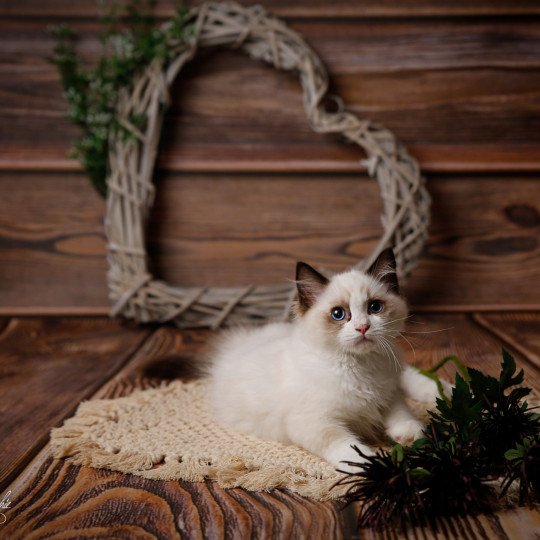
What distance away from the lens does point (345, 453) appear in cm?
103

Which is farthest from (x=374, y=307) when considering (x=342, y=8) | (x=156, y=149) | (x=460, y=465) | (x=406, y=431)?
(x=342, y=8)

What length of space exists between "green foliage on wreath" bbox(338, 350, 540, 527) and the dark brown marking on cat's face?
1.13ft

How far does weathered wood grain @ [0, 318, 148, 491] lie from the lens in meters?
1.23

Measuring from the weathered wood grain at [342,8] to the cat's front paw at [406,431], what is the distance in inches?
66.2

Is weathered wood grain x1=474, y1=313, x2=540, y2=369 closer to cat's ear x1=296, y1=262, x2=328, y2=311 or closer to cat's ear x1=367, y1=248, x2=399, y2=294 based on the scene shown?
cat's ear x1=367, y1=248, x2=399, y2=294

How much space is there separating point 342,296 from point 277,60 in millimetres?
1261

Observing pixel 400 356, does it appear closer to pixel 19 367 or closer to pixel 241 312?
pixel 241 312

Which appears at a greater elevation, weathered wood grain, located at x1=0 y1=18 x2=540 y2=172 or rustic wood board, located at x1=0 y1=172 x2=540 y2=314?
weathered wood grain, located at x1=0 y1=18 x2=540 y2=172

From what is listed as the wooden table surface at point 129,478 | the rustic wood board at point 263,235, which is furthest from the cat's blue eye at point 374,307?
the rustic wood board at point 263,235

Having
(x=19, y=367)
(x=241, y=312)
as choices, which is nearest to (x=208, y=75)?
(x=241, y=312)

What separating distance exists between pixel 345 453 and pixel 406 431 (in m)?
0.15

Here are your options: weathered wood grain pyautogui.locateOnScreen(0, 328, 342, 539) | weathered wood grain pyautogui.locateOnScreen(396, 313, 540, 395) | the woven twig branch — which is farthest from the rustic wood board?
weathered wood grain pyautogui.locateOnScreen(0, 328, 342, 539)

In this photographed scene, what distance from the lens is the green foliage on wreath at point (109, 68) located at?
210 cm

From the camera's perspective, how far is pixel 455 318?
2.30 metres
